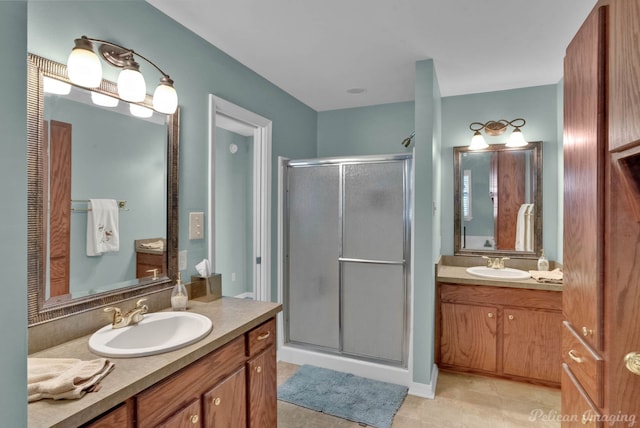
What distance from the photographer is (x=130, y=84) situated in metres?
1.51

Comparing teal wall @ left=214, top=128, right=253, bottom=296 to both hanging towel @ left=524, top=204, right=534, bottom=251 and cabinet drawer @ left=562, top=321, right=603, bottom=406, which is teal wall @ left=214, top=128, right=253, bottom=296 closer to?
hanging towel @ left=524, top=204, right=534, bottom=251

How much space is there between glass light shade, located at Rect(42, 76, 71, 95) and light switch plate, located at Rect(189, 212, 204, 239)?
2.82 feet

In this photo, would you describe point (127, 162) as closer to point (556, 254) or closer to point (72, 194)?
point (72, 194)

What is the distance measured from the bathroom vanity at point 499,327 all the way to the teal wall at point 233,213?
2778mm

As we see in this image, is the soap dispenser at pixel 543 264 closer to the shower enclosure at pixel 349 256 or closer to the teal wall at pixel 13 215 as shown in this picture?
the shower enclosure at pixel 349 256

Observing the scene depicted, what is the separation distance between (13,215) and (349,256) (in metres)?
2.41

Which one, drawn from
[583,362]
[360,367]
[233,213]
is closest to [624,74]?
[583,362]

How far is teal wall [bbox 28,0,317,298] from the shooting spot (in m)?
1.35

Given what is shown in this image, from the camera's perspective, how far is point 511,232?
305 cm

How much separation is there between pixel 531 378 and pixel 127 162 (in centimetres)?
321

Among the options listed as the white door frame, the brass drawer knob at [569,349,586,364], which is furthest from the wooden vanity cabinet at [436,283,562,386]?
the white door frame

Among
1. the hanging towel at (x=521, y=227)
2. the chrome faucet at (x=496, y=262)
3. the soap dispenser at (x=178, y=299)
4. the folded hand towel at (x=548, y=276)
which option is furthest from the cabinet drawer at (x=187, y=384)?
the hanging towel at (x=521, y=227)

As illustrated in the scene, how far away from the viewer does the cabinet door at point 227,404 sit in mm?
1362

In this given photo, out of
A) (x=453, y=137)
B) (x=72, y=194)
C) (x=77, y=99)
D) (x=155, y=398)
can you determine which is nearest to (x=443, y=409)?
(x=155, y=398)
